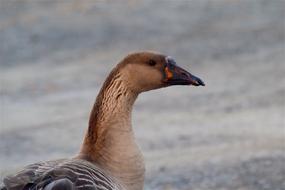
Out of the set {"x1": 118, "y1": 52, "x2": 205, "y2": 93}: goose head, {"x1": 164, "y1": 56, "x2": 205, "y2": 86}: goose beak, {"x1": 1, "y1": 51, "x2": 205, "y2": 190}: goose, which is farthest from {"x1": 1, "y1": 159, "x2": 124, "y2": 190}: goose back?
{"x1": 164, "y1": 56, "x2": 205, "y2": 86}: goose beak

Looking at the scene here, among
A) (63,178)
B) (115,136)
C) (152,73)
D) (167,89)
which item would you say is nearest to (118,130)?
→ (115,136)

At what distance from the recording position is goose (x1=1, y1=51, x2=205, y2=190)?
6.60 metres

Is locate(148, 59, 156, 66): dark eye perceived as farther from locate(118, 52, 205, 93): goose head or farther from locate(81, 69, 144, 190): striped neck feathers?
locate(81, 69, 144, 190): striped neck feathers

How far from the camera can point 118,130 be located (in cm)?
712

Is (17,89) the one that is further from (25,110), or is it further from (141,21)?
(141,21)

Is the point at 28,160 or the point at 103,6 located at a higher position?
the point at 103,6

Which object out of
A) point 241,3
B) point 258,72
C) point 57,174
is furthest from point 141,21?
point 57,174

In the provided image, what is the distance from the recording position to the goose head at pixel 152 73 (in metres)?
7.23

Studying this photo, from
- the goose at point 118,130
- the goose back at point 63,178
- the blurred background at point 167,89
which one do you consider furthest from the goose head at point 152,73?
the blurred background at point 167,89

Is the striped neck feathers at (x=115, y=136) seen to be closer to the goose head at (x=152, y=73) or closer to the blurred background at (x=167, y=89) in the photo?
the goose head at (x=152, y=73)

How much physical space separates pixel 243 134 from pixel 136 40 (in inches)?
291

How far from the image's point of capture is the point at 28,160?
12227 millimetres

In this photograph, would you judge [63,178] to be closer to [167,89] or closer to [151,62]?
[151,62]

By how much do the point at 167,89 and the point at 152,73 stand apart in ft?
29.9
